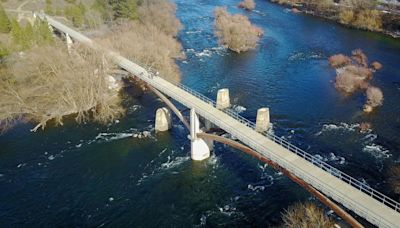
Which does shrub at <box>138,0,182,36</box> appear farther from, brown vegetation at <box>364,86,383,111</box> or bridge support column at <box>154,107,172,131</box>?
brown vegetation at <box>364,86,383,111</box>

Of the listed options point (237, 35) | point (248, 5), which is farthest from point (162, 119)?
point (248, 5)

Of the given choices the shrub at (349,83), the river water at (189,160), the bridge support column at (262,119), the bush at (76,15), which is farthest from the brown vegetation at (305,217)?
the bush at (76,15)

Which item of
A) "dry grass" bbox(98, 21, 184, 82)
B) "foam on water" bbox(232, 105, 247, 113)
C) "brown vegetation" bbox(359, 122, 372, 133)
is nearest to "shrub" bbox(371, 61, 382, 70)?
"brown vegetation" bbox(359, 122, 372, 133)

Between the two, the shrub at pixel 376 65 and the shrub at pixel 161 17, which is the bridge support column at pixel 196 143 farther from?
the shrub at pixel 161 17

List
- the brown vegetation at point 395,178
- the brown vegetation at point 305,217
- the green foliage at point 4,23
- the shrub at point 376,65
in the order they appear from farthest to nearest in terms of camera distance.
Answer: the green foliage at point 4,23 < the shrub at point 376,65 < the brown vegetation at point 395,178 < the brown vegetation at point 305,217

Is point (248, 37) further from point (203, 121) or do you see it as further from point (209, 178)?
point (209, 178)
